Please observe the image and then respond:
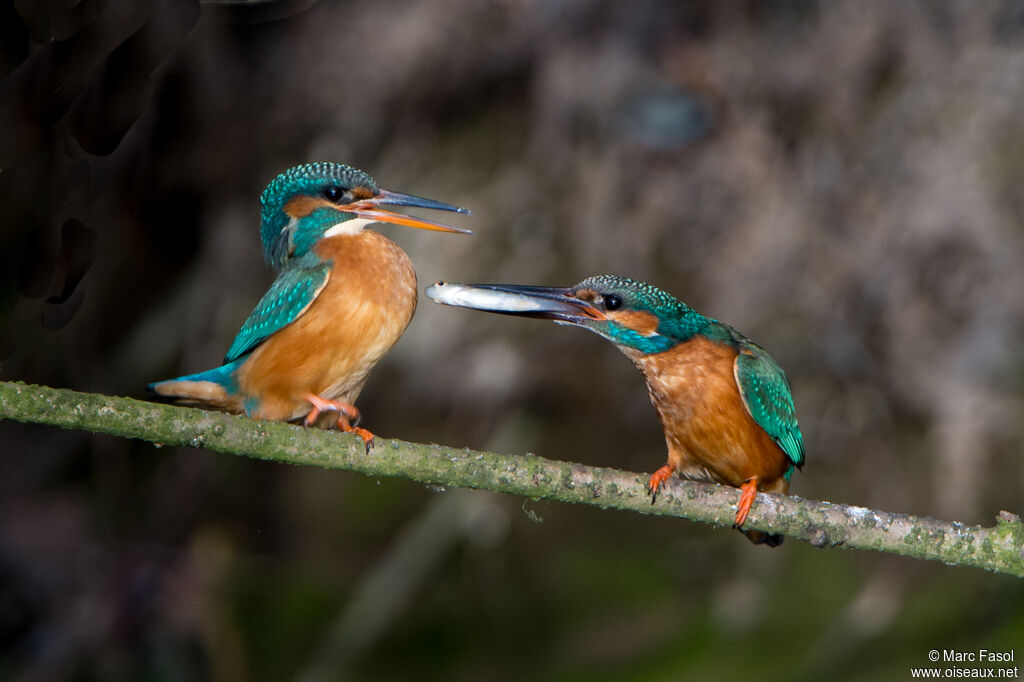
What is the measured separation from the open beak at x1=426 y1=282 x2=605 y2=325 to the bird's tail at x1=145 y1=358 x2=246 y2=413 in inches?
21.0

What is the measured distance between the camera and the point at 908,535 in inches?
69.4

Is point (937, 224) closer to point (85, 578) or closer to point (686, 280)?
point (686, 280)

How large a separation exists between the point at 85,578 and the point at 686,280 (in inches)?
135

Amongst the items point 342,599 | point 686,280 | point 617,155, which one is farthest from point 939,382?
point 342,599

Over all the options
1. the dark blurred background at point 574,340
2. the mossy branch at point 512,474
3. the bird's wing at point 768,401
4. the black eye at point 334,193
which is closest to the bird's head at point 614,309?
the bird's wing at point 768,401

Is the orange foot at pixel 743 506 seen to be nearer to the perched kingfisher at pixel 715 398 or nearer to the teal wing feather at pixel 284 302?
the perched kingfisher at pixel 715 398

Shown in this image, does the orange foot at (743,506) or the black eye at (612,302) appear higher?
the black eye at (612,302)

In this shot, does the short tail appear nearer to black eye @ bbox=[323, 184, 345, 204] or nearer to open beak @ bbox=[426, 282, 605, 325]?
open beak @ bbox=[426, 282, 605, 325]

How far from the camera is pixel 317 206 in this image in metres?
1.79

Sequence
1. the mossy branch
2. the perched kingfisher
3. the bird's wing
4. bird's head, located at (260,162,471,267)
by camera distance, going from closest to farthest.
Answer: the mossy branch
bird's head, located at (260,162,471,267)
the perched kingfisher
the bird's wing

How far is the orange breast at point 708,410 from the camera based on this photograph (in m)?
2.31

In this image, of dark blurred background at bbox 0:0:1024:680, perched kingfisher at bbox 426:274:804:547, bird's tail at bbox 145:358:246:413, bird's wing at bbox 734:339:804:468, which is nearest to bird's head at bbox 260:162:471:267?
bird's tail at bbox 145:358:246:413

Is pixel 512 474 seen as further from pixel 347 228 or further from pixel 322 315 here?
pixel 347 228

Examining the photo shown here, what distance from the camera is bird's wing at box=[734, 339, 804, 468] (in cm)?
235
